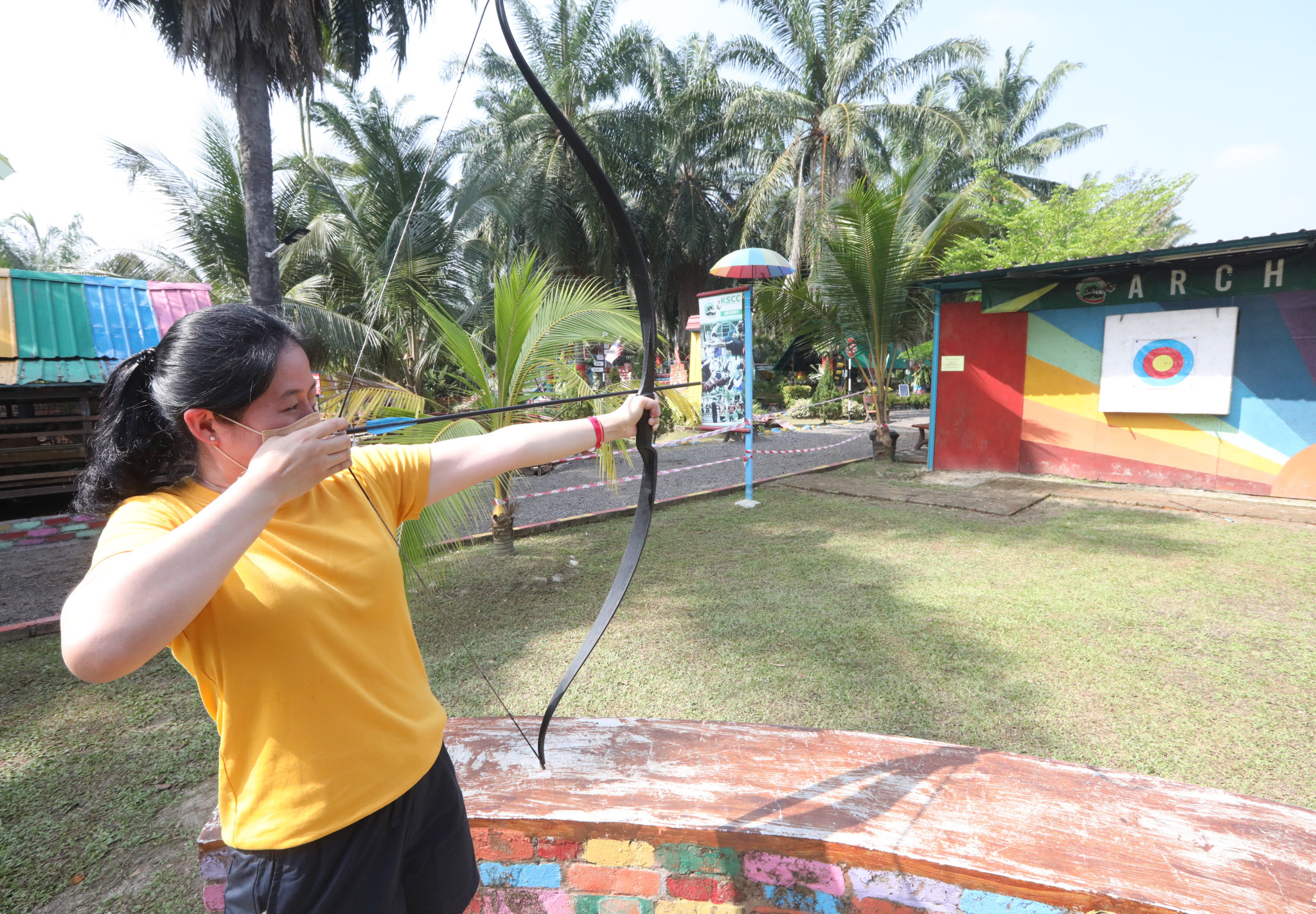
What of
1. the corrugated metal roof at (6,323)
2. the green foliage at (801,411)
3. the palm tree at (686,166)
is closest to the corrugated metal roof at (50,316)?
the corrugated metal roof at (6,323)

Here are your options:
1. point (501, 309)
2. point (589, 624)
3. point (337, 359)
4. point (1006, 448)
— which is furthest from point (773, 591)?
point (337, 359)

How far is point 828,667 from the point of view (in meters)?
3.15

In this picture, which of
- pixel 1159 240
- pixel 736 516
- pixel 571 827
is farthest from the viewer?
pixel 1159 240

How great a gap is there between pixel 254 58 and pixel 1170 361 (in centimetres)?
1003

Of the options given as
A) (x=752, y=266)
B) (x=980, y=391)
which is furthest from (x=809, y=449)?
(x=752, y=266)

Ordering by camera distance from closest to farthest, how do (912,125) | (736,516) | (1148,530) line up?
(1148,530) → (736,516) → (912,125)

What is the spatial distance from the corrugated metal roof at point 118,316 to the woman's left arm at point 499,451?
7484 mm

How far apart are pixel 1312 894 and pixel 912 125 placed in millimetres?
20082

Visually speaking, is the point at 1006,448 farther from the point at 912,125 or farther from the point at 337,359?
the point at 912,125

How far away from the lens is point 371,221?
31.6 feet

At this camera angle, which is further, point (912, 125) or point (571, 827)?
point (912, 125)

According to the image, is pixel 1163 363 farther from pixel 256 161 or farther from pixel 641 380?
pixel 256 161

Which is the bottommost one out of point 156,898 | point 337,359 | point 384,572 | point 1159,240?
point 156,898

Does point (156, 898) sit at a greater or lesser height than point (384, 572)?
lesser
